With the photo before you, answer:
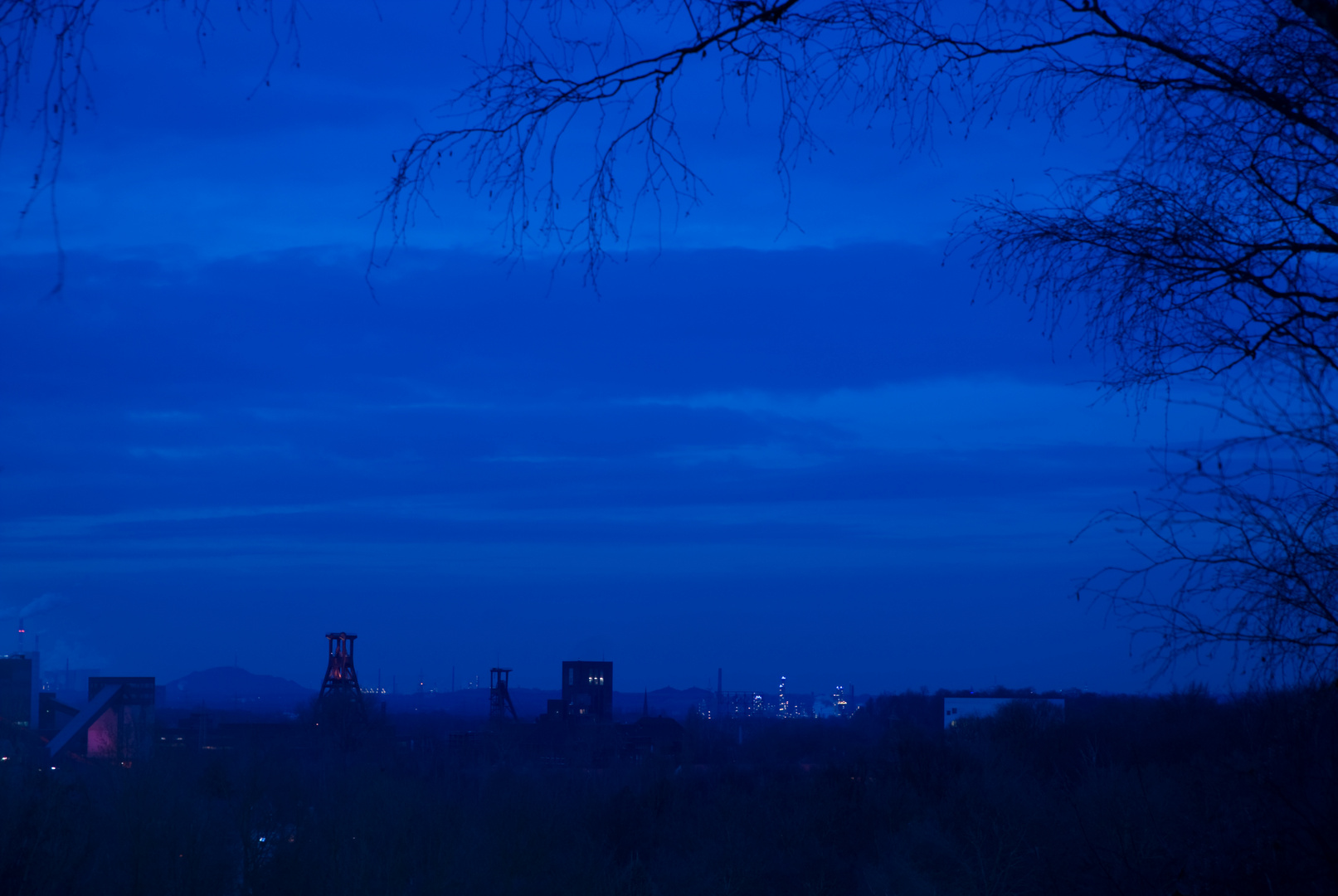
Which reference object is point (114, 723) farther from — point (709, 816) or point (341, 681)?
point (709, 816)

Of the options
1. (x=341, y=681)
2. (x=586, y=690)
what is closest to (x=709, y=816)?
(x=341, y=681)

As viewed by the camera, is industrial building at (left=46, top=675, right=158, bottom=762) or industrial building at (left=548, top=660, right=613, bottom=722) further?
industrial building at (left=548, top=660, right=613, bottom=722)

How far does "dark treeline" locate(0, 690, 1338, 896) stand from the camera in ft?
13.7

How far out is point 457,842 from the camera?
70.5 ft

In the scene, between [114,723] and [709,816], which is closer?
[709,816]

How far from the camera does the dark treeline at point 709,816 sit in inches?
164

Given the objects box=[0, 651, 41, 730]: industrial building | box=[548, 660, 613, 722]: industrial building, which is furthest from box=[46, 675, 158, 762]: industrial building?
box=[548, 660, 613, 722]: industrial building

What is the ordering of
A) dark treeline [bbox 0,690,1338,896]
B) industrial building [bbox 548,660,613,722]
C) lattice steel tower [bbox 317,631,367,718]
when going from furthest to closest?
industrial building [bbox 548,660,613,722]
lattice steel tower [bbox 317,631,367,718]
dark treeline [bbox 0,690,1338,896]

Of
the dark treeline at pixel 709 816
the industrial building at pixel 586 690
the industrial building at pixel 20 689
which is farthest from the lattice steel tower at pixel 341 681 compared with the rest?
the industrial building at pixel 586 690

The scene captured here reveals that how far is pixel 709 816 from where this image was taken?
2895cm

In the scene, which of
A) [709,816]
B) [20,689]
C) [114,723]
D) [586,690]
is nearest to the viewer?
[709,816]

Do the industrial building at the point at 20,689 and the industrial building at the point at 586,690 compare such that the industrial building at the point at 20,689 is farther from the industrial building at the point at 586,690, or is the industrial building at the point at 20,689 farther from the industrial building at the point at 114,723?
the industrial building at the point at 586,690

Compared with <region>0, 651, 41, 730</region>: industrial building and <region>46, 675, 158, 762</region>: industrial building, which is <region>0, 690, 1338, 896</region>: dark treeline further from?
<region>0, 651, 41, 730</region>: industrial building

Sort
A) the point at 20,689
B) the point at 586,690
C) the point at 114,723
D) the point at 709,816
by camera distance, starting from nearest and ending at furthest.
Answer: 1. the point at 709,816
2. the point at 20,689
3. the point at 114,723
4. the point at 586,690
